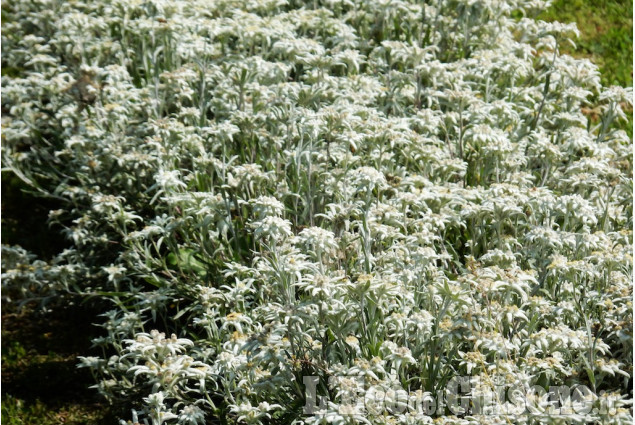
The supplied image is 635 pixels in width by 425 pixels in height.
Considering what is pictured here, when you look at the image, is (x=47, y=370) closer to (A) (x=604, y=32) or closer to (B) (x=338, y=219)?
(B) (x=338, y=219)

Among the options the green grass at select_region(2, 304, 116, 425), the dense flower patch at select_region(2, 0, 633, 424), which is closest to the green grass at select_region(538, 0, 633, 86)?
the dense flower patch at select_region(2, 0, 633, 424)

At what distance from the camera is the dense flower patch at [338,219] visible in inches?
129

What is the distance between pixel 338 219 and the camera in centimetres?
418

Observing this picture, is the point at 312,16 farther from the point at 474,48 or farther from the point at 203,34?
the point at 474,48

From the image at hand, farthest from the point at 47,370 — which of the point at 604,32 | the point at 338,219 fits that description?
the point at 604,32

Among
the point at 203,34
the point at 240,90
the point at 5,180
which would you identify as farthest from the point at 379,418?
the point at 5,180

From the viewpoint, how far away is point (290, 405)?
3.46m

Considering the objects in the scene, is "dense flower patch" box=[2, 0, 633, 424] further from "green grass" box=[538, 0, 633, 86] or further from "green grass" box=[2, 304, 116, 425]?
"green grass" box=[538, 0, 633, 86]

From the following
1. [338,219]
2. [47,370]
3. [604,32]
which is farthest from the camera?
[604,32]

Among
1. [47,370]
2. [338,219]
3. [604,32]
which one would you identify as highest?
[604,32]

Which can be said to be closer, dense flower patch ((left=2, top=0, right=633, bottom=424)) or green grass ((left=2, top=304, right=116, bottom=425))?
dense flower patch ((left=2, top=0, right=633, bottom=424))

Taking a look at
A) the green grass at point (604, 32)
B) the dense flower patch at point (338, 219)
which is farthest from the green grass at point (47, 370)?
the green grass at point (604, 32)

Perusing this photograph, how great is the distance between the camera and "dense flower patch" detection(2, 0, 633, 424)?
3.29 meters

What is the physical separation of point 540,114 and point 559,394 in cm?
248
